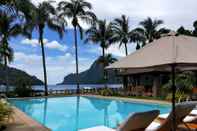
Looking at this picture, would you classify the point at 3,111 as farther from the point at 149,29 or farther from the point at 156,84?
the point at 149,29

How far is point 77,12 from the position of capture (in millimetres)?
28875

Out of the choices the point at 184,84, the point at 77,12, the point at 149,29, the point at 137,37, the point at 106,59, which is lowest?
the point at 184,84

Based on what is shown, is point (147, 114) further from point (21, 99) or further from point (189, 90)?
point (21, 99)

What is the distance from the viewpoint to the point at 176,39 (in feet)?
17.3

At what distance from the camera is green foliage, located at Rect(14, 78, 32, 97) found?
84.2 ft

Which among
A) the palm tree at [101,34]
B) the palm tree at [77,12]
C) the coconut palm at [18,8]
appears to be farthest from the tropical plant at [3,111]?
the palm tree at [101,34]

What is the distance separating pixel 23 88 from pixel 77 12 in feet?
26.8

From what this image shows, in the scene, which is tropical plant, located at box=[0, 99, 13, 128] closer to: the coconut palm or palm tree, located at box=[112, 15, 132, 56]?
the coconut palm

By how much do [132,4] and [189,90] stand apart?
6585mm

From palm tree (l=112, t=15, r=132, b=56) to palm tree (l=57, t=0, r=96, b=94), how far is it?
4.04 meters

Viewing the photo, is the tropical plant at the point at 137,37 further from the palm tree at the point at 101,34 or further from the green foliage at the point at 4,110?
the green foliage at the point at 4,110

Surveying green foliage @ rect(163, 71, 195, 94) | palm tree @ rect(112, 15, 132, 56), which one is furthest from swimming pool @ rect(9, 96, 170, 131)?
palm tree @ rect(112, 15, 132, 56)

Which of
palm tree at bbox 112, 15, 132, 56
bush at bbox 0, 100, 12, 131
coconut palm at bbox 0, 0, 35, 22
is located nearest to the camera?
bush at bbox 0, 100, 12, 131

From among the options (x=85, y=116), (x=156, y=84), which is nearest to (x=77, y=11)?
(x=156, y=84)
